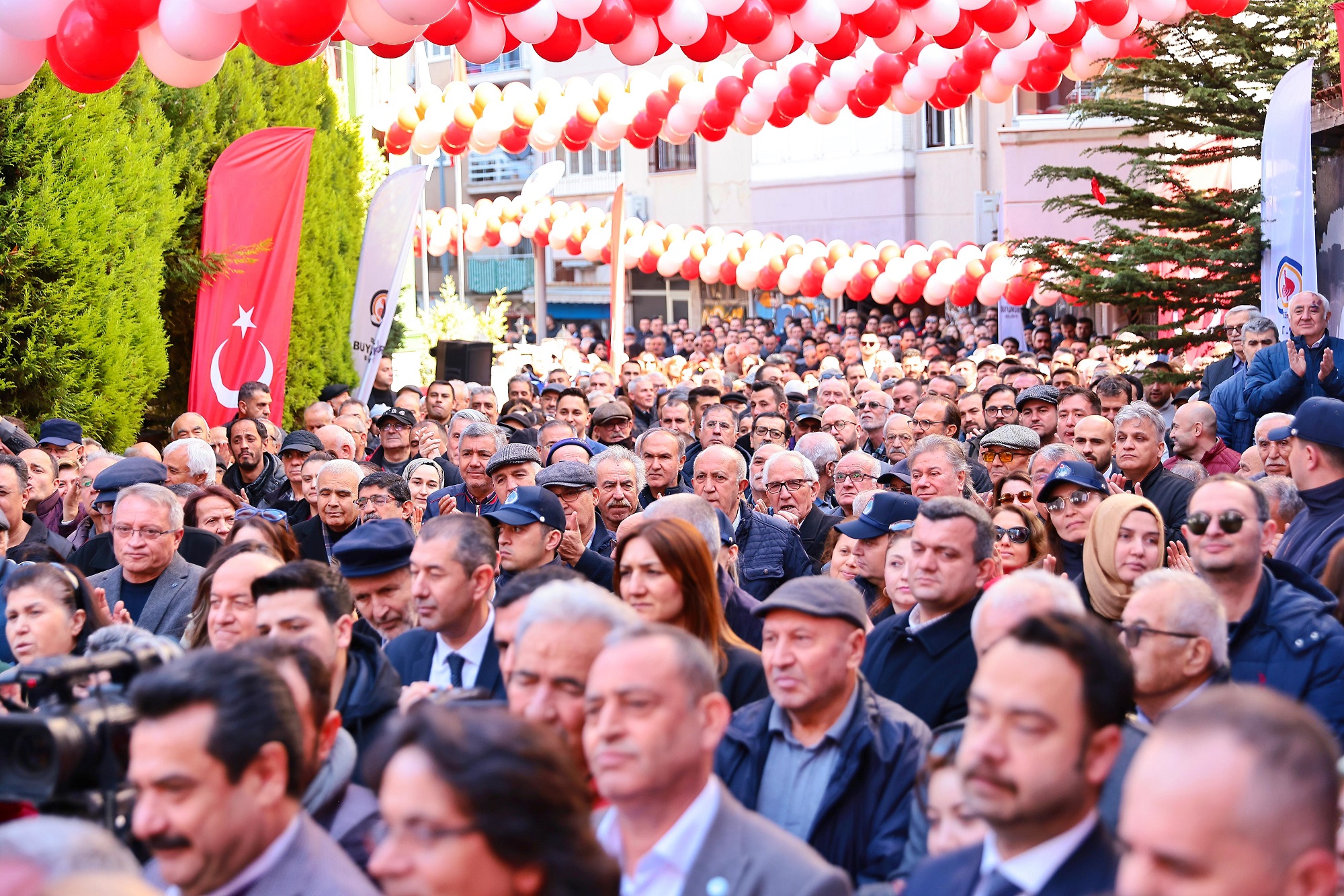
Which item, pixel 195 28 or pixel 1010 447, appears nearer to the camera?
pixel 195 28

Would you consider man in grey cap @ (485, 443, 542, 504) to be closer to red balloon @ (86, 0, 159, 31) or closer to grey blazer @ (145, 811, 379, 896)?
red balloon @ (86, 0, 159, 31)

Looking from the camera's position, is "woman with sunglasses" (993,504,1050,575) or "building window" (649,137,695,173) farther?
"building window" (649,137,695,173)

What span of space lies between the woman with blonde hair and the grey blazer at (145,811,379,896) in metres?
1.58

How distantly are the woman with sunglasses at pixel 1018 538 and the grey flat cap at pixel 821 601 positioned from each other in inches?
74.5

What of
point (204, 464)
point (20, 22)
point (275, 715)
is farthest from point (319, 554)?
point (275, 715)

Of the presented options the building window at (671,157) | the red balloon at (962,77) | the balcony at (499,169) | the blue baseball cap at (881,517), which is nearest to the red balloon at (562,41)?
the red balloon at (962,77)

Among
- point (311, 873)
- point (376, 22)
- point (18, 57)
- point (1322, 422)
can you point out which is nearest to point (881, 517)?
point (1322, 422)

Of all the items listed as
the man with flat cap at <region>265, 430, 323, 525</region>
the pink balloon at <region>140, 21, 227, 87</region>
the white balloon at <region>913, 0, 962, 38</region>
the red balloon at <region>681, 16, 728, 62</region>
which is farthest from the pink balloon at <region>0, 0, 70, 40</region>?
the white balloon at <region>913, 0, 962, 38</region>

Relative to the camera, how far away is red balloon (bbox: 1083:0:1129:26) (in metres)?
10.1

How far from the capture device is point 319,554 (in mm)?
7355

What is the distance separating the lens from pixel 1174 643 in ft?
12.4

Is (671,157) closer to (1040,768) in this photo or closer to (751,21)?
(751,21)

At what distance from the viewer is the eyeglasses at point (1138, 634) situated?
3766 mm

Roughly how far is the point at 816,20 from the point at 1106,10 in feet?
7.63
